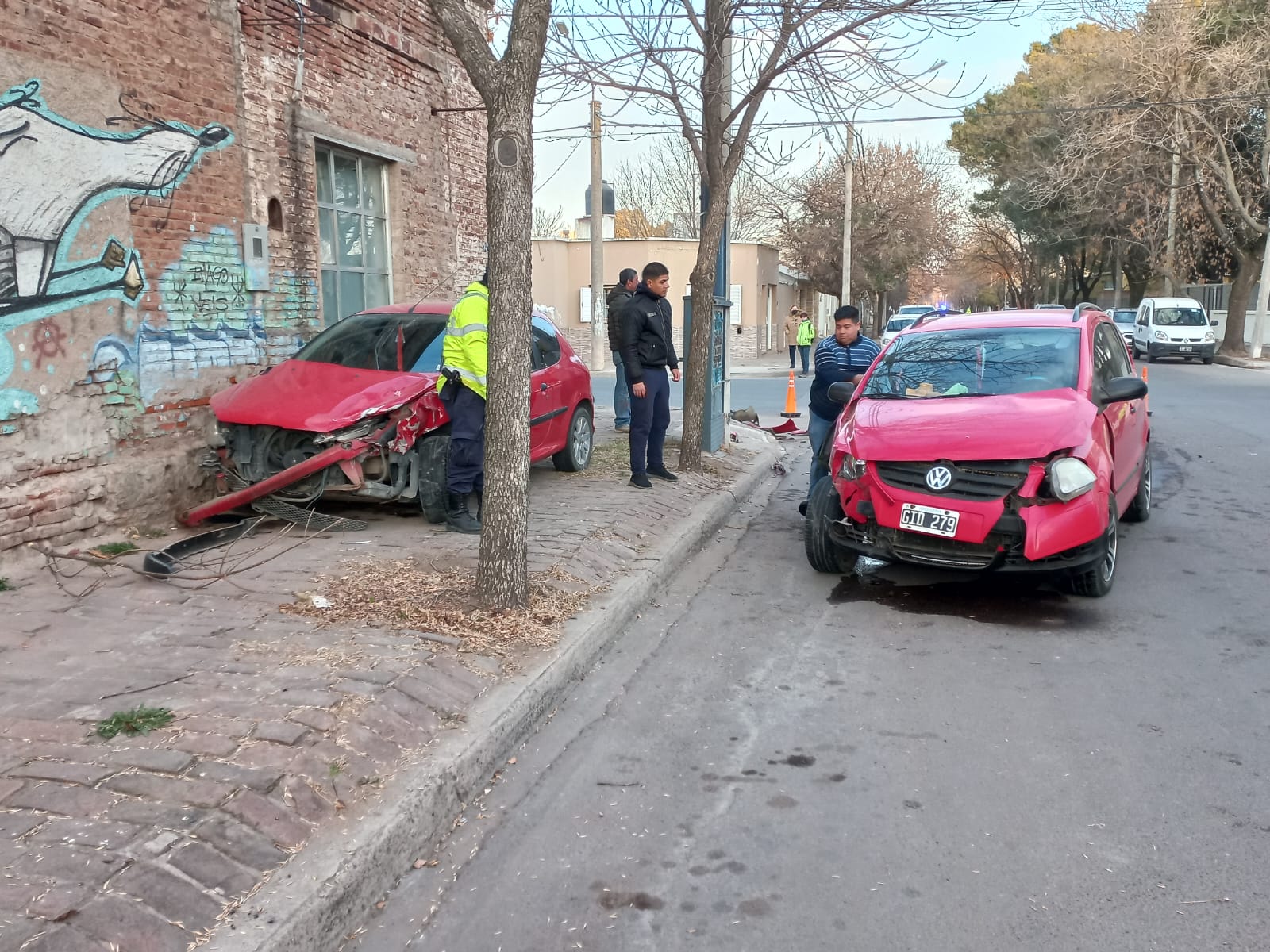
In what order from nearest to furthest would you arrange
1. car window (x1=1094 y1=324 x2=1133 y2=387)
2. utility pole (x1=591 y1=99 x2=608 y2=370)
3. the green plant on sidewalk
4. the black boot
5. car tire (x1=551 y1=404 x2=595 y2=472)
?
the green plant on sidewalk
car window (x1=1094 y1=324 x2=1133 y2=387)
the black boot
car tire (x1=551 y1=404 x2=595 y2=472)
utility pole (x1=591 y1=99 x2=608 y2=370)

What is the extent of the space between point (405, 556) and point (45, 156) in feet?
11.0

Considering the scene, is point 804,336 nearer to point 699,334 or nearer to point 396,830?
point 699,334

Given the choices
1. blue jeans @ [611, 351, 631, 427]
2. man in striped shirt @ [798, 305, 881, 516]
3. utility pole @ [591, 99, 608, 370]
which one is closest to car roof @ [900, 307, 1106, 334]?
man in striped shirt @ [798, 305, 881, 516]

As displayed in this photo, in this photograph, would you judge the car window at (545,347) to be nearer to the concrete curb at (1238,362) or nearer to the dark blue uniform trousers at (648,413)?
the dark blue uniform trousers at (648,413)

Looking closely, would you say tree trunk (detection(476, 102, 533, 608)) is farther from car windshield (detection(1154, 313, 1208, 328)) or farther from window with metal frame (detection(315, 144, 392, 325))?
car windshield (detection(1154, 313, 1208, 328))

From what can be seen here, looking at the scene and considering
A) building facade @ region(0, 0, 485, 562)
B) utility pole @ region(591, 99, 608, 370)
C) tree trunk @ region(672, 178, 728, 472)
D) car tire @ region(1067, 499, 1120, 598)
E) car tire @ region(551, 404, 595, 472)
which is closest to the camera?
car tire @ region(1067, 499, 1120, 598)

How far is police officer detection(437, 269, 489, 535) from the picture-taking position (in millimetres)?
6656

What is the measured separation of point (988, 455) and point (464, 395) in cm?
336

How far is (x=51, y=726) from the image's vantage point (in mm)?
3762

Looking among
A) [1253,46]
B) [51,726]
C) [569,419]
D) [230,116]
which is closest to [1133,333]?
[1253,46]

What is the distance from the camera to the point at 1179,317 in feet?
98.9

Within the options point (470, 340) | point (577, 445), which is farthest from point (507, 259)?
point (577, 445)

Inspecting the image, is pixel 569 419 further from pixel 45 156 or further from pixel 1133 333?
pixel 1133 333

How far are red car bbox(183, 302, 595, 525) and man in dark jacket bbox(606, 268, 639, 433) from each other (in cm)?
369
